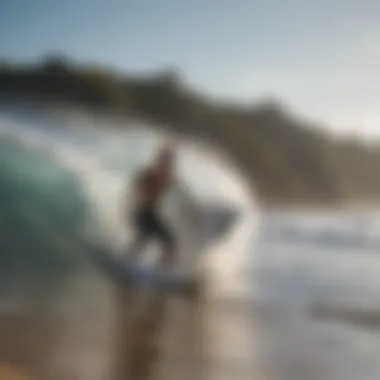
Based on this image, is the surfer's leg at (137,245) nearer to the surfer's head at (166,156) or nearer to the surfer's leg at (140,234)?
the surfer's leg at (140,234)

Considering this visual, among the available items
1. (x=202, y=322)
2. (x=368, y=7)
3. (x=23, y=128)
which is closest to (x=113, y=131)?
(x=23, y=128)

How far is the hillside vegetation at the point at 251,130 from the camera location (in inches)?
49.9

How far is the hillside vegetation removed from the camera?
4.16 feet

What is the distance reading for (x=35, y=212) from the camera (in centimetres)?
126

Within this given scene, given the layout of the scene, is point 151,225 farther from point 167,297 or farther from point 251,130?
point 251,130

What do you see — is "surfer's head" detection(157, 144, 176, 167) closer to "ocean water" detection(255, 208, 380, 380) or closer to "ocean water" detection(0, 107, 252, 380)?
"ocean water" detection(0, 107, 252, 380)

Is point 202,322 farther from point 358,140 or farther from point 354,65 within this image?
point 354,65

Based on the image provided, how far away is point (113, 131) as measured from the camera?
129 centimetres

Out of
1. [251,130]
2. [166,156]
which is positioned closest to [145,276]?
[166,156]

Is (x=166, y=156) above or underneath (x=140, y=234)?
above

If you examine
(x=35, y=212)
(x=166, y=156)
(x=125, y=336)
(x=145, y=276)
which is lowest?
(x=125, y=336)

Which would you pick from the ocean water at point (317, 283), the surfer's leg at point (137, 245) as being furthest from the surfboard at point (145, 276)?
the ocean water at point (317, 283)

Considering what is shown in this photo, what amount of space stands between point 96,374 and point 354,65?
2.37 ft

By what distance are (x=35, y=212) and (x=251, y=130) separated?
0.42m
